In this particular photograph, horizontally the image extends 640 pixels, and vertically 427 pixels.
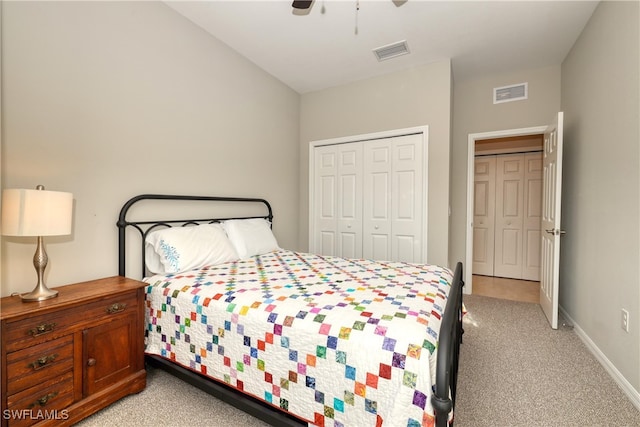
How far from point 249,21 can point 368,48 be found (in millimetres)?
1191

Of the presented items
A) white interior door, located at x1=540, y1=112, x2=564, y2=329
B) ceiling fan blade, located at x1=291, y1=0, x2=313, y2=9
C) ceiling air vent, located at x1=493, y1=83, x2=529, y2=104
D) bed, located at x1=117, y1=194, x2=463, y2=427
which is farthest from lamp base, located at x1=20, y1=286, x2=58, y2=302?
ceiling air vent, located at x1=493, y1=83, x2=529, y2=104

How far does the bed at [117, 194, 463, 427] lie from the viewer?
1107 mm

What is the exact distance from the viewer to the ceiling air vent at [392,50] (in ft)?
9.64

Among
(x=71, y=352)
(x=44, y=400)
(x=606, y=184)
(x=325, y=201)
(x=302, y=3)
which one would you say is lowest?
(x=44, y=400)

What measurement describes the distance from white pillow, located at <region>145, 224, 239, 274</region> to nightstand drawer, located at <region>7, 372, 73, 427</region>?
76cm

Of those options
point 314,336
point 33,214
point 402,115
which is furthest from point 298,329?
point 402,115

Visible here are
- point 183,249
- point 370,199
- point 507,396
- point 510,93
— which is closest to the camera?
point 507,396

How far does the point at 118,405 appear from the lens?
1.68 m

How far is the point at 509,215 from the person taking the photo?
15.8 ft

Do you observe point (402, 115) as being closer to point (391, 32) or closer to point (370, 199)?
point (391, 32)

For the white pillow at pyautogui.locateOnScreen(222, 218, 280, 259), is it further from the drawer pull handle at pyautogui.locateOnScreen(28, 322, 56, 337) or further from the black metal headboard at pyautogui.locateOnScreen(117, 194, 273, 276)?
the drawer pull handle at pyautogui.locateOnScreen(28, 322, 56, 337)

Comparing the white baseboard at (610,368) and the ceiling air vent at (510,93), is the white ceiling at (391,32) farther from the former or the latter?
the white baseboard at (610,368)

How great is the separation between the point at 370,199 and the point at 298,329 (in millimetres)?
2557

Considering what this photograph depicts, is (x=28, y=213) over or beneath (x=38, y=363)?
over
